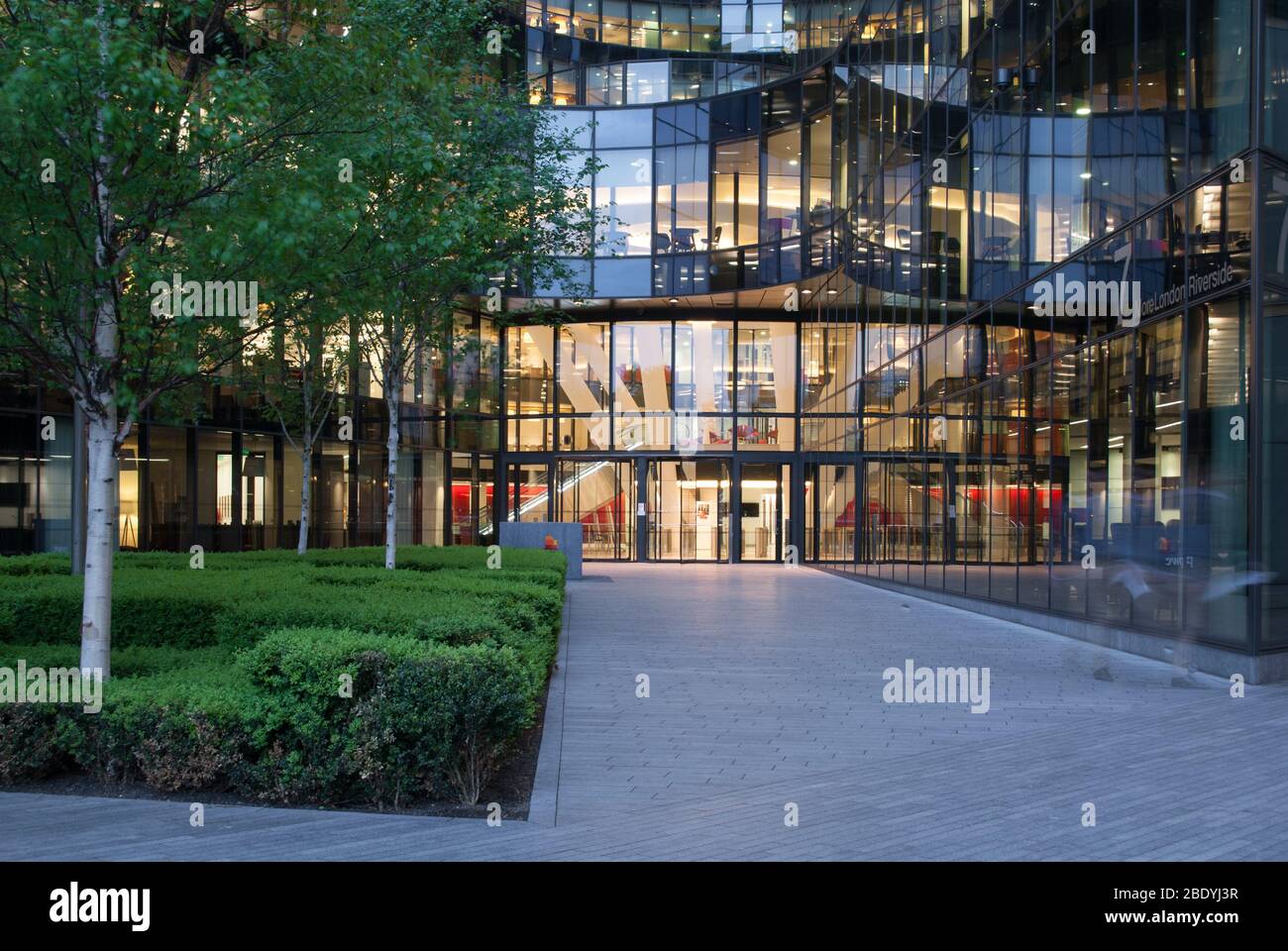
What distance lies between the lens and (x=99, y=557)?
8.61 metres

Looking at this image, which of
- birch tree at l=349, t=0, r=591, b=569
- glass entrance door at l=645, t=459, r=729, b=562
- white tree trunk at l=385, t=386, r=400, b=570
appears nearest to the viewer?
birch tree at l=349, t=0, r=591, b=569

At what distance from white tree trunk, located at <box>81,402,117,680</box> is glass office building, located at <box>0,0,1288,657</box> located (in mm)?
10288

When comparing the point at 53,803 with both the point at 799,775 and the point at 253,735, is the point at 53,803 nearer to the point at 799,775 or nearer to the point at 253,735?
the point at 253,735

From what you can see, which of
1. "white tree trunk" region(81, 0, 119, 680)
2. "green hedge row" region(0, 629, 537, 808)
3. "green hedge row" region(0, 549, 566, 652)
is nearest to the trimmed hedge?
"green hedge row" region(0, 629, 537, 808)

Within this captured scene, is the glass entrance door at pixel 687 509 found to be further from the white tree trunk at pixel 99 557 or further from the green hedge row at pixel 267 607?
the white tree trunk at pixel 99 557

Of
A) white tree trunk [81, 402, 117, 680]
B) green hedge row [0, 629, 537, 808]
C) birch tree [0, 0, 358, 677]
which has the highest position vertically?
birch tree [0, 0, 358, 677]

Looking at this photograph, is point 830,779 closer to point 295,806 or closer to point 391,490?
point 295,806

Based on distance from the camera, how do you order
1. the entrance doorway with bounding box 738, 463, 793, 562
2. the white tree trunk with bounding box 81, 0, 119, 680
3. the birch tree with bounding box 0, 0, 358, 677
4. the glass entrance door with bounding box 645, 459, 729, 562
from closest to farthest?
the birch tree with bounding box 0, 0, 358, 677 → the white tree trunk with bounding box 81, 0, 119, 680 → the entrance doorway with bounding box 738, 463, 793, 562 → the glass entrance door with bounding box 645, 459, 729, 562

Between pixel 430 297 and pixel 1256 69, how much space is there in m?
11.6

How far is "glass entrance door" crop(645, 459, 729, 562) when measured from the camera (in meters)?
37.8

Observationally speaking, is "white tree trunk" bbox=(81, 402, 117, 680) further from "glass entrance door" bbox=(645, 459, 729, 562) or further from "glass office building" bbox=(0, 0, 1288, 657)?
"glass entrance door" bbox=(645, 459, 729, 562)

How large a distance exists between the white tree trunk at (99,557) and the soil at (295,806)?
3.68 ft

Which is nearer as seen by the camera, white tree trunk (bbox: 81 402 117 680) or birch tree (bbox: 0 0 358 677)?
birch tree (bbox: 0 0 358 677)

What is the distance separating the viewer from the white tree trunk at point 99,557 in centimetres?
851
